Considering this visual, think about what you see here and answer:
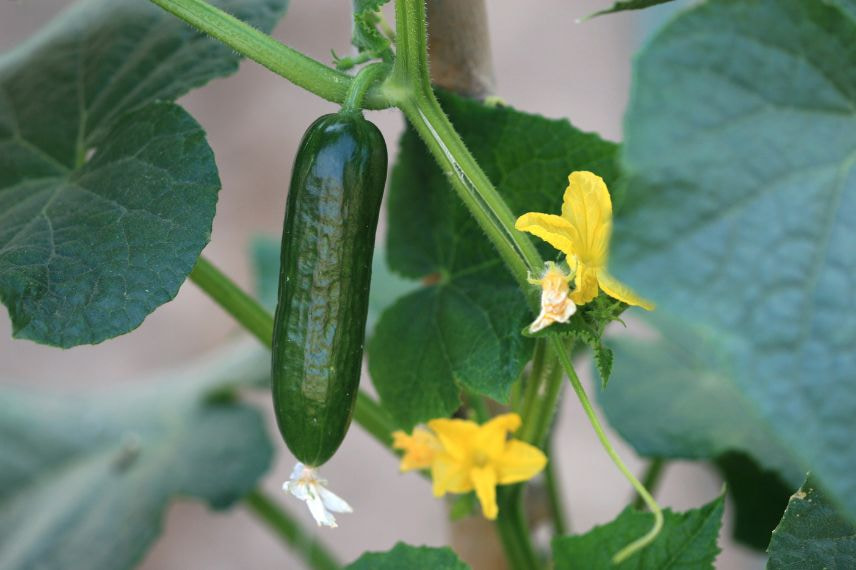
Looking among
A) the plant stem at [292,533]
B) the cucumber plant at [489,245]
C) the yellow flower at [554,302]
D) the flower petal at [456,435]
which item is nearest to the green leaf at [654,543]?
the cucumber plant at [489,245]

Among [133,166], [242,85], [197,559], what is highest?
[133,166]

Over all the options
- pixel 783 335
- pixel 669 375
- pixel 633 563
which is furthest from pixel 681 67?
pixel 669 375

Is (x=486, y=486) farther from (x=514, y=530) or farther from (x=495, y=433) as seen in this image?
(x=514, y=530)


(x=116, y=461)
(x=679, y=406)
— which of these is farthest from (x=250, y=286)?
(x=679, y=406)

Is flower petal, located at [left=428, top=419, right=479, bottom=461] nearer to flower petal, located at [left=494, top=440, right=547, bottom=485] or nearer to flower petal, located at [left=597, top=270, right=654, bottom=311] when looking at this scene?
flower petal, located at [left=494, top=440, right=547, bottom=485]

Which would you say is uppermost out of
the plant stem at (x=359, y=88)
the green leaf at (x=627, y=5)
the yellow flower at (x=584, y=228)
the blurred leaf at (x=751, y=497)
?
the green leaf at (x=627, y=5)

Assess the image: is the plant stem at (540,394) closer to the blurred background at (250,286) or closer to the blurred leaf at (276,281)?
the blurred leaf at (276,281)

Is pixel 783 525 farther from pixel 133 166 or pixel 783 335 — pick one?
pixel 133 166
